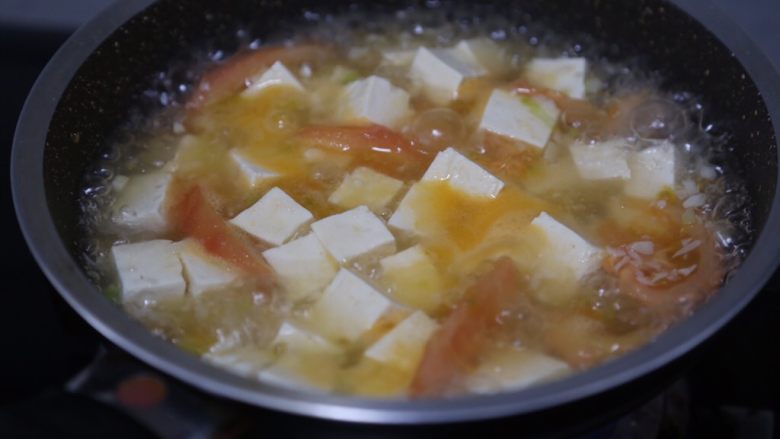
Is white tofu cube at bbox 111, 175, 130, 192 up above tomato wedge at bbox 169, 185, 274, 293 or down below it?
below

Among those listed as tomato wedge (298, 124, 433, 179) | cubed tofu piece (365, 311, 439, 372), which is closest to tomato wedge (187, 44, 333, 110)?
tomato wedge (298, 124, 433, 179)

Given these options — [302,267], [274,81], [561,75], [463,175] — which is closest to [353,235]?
[302,267]

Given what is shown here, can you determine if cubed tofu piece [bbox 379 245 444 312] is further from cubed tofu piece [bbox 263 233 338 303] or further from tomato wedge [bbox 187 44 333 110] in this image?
tomato wedge [bbox 187 44 333 110]

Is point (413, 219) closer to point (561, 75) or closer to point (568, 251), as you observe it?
point (568, 251)

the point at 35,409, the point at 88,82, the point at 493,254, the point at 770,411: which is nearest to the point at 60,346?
the point at 35,409

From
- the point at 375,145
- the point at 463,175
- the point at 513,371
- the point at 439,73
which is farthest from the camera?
the point at 439,73

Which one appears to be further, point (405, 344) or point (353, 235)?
point (353, 235)

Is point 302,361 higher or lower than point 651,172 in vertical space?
lower
